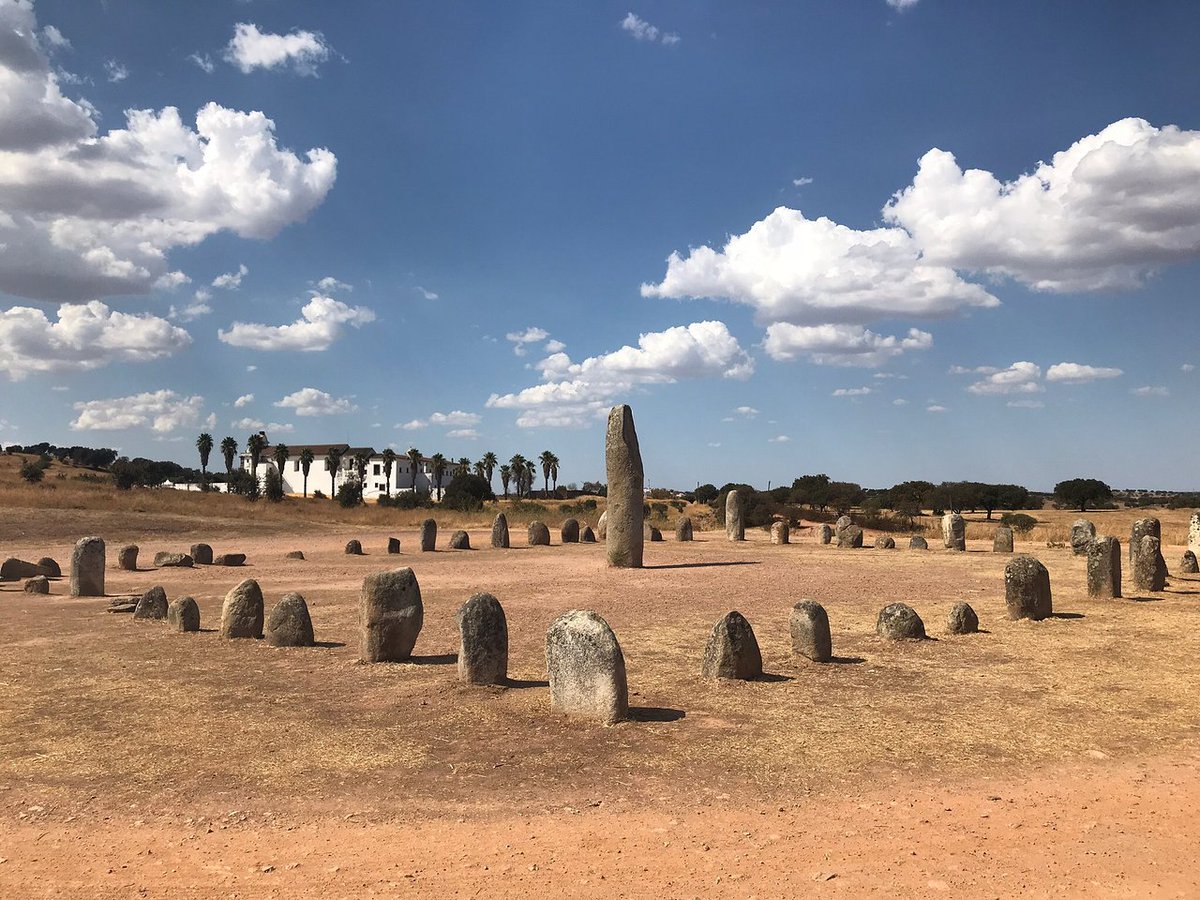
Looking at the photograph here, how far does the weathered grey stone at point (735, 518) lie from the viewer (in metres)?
35.3

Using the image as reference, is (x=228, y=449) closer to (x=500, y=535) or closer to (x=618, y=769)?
(x=500, y=535)

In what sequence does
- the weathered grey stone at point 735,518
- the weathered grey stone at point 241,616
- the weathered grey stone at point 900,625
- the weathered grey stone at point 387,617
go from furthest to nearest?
the weathered grey stone at point 735,518 → the weathered grey stone at point 241,616 → the weathered grey stone at point 900,625 → the weathered grey stone at point 387,617

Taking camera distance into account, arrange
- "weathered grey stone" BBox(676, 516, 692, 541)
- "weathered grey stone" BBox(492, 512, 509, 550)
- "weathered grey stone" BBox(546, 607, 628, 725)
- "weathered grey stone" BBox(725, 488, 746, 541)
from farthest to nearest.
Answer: "weathered grey stone" BBox(725, 488, 746, 541) < "weathered grey stone" BBox(676, 516, 692, 541) < "weathered grey stone" BBox(492, 512, 509, 550) < "weathered grey stone" BBox(546, 607, 628, 725)

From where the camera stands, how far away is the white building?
9988 centimetres

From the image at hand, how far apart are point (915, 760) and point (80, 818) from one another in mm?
6436

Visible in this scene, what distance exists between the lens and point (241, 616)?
12703 millimetres

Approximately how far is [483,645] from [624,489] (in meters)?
13.3

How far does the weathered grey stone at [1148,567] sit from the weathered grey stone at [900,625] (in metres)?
7.30

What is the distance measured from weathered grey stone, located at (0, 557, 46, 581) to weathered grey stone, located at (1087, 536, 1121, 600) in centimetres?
2340

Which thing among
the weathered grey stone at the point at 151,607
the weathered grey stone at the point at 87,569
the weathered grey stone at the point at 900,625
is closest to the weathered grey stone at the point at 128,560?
the weathered grey stone at the point at 87,569

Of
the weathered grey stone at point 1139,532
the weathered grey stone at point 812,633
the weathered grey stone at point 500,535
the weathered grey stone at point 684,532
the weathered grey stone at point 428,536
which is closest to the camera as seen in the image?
the weathered grey stone at point 812,633

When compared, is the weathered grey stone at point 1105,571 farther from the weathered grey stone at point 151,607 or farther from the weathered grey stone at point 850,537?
the weathered grey stone at point 151,607

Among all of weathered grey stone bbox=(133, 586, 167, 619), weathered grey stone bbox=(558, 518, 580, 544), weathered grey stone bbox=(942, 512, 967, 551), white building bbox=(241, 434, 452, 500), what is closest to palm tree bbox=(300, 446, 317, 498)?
white building bbox=(241, 434, 452, 500)

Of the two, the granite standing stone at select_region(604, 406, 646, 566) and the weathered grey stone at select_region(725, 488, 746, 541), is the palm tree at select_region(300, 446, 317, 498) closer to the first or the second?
the weathered grey stone at select_region(725, 488, 746, 541)
